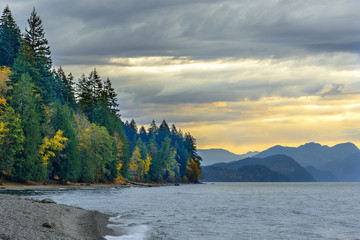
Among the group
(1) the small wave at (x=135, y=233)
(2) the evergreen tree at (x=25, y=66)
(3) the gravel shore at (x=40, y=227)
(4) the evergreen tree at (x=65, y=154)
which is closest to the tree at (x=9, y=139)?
(2) the evergreen tree at (x=25, y=66)

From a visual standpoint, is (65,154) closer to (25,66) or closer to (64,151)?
(64,151)

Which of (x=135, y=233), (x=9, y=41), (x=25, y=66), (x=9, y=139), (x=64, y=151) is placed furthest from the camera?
(x=9, y=41)

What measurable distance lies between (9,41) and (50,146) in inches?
2205

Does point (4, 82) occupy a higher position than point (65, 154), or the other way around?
point (4, 82)

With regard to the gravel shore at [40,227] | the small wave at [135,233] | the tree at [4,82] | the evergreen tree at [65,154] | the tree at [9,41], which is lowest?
the small wave at [135,233]

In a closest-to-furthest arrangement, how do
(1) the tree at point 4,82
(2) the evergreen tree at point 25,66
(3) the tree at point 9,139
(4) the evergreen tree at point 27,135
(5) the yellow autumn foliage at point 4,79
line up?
1. (3) the tree at point 9,139
2. (4) the evergreen tree at point 27,135
3. (1) the tree at point 4,82
4. (5) the yellow autumn foliage at point 4,79
5. (2) the evergreen tree at point 25,66

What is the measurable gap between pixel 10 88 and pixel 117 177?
200 ft

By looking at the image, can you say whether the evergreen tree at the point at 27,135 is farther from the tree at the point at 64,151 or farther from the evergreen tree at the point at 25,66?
the tree at the point at 64,151

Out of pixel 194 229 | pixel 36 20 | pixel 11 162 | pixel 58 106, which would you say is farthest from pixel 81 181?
pixel 194 229

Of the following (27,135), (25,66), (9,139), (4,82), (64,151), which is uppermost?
(25,66)

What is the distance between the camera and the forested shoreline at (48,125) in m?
74.0

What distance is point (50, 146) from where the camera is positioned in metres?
85.8

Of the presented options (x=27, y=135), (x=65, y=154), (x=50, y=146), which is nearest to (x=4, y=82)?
(x=27, y=135)

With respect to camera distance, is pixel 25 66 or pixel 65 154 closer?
pixel 25 66
